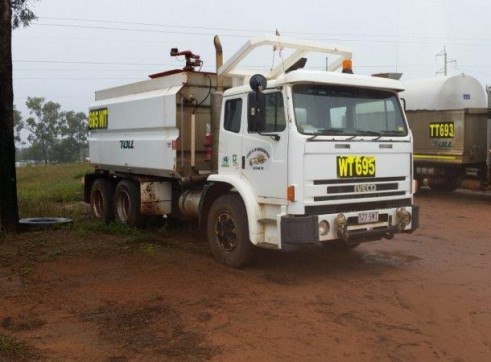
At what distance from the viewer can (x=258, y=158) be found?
21.7 feet

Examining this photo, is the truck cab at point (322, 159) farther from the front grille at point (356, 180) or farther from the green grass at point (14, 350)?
the green grass at point (14, 350)

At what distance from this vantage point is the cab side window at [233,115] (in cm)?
700

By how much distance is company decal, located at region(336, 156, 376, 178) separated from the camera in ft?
20.8

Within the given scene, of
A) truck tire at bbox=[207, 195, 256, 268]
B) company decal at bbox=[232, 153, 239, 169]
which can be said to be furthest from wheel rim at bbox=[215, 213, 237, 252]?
company decal at bbox=[232, 153, 239, 169]

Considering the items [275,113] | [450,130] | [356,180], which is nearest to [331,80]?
[275,113]

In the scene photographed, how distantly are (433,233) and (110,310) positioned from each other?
6.59m

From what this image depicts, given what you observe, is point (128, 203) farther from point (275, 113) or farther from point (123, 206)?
point (275, 113)

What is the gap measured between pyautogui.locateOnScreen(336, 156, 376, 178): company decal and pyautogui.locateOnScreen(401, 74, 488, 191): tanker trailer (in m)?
9.18

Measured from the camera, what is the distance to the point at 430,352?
4305 mm

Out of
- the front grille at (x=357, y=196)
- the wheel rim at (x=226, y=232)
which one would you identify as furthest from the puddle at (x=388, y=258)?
the wheel rim at (x=226, y=232)

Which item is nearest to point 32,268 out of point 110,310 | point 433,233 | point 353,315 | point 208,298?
point 110,310

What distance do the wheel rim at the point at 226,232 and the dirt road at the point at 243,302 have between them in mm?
314

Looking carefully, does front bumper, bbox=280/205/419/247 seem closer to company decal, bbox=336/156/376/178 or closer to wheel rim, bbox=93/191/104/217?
company decal, bbox=336/156/376/178

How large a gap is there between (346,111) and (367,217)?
132cm
